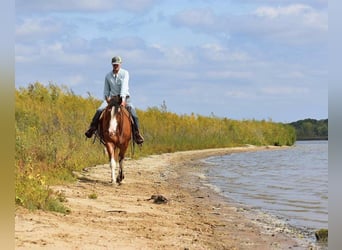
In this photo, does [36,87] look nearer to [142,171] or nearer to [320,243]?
[142,171]

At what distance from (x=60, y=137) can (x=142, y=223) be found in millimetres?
8492

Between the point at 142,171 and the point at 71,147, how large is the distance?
218 cm

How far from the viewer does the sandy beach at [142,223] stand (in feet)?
19.2

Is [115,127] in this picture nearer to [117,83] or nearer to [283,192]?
[117,83]

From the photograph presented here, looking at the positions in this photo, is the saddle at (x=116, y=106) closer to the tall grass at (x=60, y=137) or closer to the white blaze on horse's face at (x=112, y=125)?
the white blaze on horse's face at (x=112, y=125)

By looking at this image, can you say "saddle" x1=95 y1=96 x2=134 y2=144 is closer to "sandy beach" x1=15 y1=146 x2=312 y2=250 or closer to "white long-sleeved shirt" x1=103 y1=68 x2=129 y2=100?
"white long-sleeved shirt" x1=103 y1=68 x2=129 y2=100

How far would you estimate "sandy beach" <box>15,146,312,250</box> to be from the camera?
231 inches

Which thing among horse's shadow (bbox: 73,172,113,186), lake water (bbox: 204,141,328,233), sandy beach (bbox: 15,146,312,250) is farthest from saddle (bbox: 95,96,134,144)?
lake water (bbox: 204,141,328,233)

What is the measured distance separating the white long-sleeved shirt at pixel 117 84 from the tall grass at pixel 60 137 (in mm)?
2011

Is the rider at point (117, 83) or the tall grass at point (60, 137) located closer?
the tall grass at point (60, 137)

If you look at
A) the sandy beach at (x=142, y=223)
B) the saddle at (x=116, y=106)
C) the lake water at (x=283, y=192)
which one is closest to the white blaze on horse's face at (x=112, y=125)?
the saddle at (x=116, y=106)

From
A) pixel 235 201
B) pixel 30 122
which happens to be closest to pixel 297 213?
pixel 235 201

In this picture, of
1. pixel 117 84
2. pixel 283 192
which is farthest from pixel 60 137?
pixel 283 192

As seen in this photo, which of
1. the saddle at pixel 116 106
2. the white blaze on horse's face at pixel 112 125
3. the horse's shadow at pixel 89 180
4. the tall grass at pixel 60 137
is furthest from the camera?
the horse's shadow at pixel 89 180
